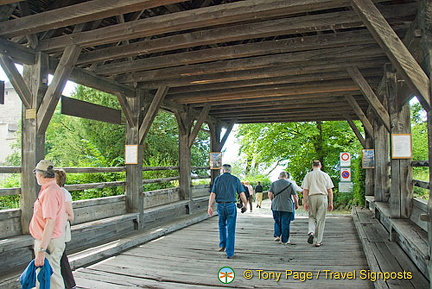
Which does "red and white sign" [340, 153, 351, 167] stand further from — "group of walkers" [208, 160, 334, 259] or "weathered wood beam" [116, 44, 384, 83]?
"weathered wood beam" [116, 44, 384, 83]

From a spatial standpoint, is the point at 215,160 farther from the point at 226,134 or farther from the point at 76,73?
the point at 76,73

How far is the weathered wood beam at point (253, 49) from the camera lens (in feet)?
16.6

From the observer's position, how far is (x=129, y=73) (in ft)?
23.7

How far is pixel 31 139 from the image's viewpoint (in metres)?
5.16

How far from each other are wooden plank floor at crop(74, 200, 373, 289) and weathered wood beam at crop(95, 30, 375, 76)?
126 inches

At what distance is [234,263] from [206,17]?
11.2ft

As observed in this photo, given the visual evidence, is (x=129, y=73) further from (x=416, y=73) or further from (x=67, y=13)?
(x=416, y=73)

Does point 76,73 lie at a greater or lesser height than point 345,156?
greater

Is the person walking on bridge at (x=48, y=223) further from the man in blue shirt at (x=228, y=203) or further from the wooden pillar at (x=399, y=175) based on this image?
the wooden pillar at (x=399, y=175)

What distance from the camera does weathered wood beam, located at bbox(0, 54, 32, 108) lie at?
4.83 metres

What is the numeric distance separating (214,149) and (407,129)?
7.47 metres

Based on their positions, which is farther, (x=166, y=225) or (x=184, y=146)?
(x=184, y=146)

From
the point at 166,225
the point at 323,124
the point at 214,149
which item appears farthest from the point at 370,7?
the point at 323,124

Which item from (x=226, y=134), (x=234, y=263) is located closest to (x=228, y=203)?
(x=234, y=263)
